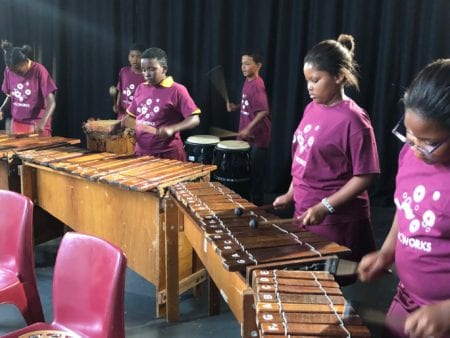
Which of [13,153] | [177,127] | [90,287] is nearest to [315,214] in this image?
[90,287]

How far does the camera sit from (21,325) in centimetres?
318

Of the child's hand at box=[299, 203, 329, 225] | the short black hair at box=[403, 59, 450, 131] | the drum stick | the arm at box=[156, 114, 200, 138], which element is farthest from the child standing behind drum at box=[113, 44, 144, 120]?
the short black hair at box=[403, 59, 450, 131]

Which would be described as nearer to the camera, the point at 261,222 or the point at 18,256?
the point at 261,222

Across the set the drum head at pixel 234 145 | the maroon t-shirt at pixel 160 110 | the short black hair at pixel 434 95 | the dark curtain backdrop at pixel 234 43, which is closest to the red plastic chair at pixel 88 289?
the short black hair at pixel 434 95

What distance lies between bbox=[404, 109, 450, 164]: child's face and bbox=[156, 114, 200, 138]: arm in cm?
→ 236

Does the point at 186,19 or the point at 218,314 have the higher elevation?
the point at 186,19

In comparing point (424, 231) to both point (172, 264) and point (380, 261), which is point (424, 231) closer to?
point (380, 261)

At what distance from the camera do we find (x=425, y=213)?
1.54 m

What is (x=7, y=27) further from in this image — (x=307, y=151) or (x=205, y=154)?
(x=307, y=151)

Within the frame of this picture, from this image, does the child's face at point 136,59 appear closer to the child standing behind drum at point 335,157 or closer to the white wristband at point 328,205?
the child standing behind drum at point 335,157

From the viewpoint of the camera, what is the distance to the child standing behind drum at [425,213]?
1424 mm

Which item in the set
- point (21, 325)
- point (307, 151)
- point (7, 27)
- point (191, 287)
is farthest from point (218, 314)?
point (7, 27)

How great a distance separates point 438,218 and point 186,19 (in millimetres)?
5038

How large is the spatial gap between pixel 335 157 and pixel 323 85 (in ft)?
1.05
